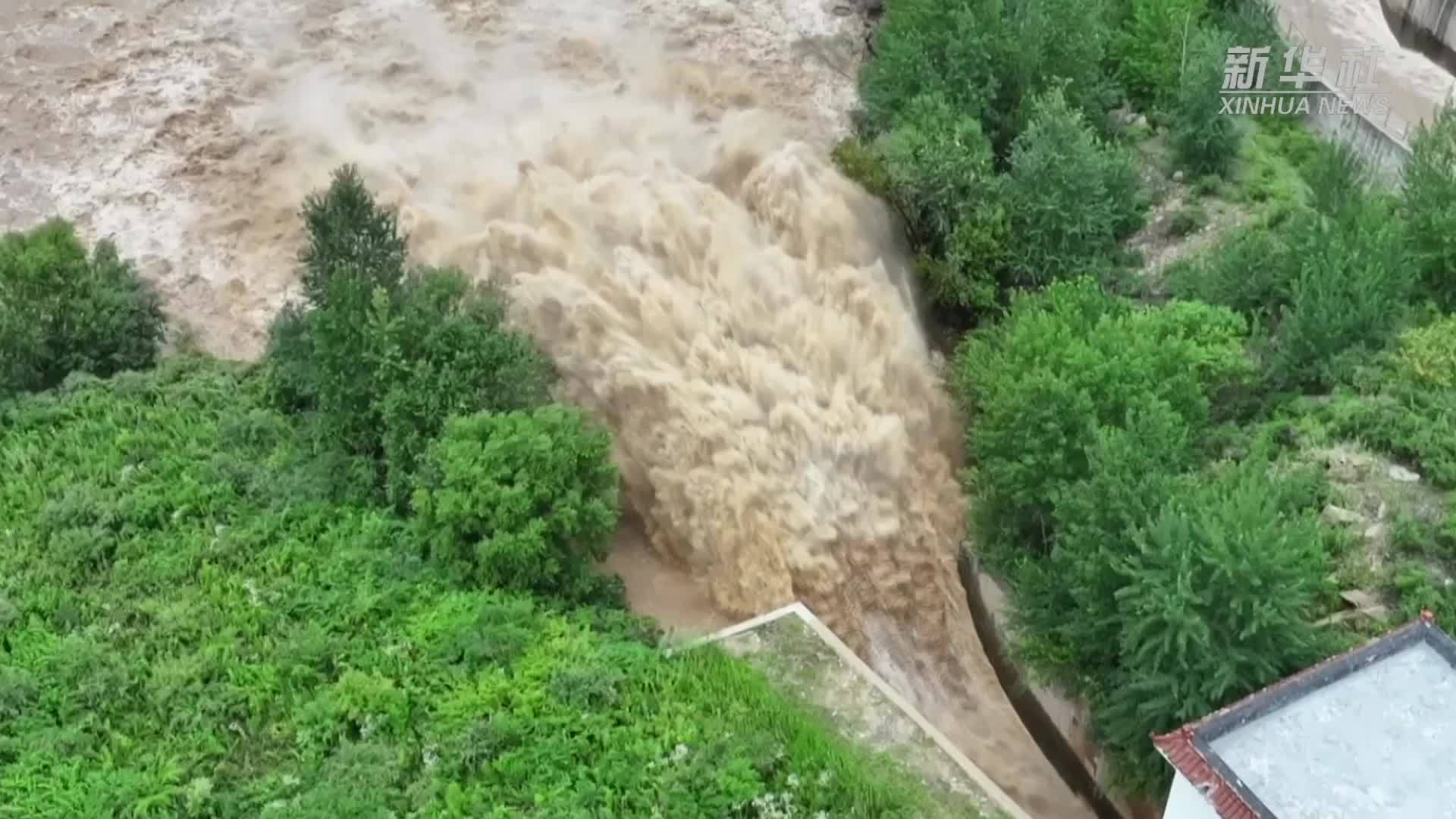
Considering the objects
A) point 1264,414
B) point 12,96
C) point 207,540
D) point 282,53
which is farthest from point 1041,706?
point 12,96

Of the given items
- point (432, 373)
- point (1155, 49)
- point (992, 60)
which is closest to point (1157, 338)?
point (992, 60)

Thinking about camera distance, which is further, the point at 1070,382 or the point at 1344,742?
the point at 1070,382

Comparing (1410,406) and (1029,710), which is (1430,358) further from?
(1029,710)

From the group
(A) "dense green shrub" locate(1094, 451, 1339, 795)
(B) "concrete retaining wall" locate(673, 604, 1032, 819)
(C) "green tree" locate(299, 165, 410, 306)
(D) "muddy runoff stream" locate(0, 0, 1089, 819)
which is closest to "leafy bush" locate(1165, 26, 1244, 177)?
(D) "muddy runoff stream" locate(0, 0, 1089, 819)

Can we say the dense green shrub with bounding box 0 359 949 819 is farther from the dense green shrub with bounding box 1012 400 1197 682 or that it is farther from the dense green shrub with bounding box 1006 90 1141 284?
the dense green shrub with bounding box 1006 90 1141 284

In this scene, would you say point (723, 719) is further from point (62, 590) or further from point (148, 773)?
point (62, 590)
